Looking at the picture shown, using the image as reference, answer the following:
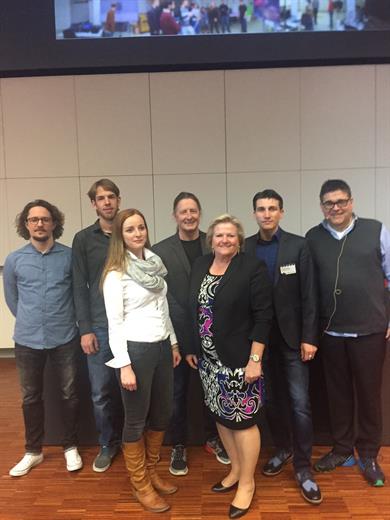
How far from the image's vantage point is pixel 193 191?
14.9 feet

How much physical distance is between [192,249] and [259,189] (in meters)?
2.23

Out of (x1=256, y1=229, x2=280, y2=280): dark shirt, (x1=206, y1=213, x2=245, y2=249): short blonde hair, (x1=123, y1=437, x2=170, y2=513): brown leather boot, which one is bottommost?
(x1=123, y1=437, x2=170, y2=513): brown leather boot

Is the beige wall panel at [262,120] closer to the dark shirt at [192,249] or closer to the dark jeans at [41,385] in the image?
the dark shirt at [192,249]

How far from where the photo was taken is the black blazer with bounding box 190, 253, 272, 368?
1.99 metres

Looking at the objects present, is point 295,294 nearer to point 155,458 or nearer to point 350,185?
point 155,458

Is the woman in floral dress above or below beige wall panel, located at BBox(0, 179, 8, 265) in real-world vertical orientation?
below

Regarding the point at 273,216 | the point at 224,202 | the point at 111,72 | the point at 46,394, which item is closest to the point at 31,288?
the point at 46,394

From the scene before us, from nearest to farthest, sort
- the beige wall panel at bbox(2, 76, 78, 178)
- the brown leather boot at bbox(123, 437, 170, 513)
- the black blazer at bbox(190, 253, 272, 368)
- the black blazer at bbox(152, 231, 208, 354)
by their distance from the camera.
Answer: the black blazer at bbox(190, 253, 272, 368) → the brown leather boot at bbox(123, 437, 170, 513) → the black blazer at bbox(152, 231, 208, 354) → the beige wall panel at bbox(2, 76, 78, 178)

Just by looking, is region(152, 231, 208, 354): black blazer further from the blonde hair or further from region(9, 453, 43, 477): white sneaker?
region(9, 453, 43, 477): white sneaker

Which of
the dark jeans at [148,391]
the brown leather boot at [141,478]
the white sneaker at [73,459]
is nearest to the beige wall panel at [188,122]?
the dark jeans at [148,391]

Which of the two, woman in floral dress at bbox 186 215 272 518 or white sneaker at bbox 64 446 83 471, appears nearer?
woman in floral dress at bbox 186 215 272 518

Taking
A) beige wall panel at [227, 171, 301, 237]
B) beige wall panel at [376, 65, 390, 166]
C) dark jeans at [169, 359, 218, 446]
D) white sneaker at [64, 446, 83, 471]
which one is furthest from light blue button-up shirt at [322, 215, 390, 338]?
beige wall panel at [376, 65, 390, 166]

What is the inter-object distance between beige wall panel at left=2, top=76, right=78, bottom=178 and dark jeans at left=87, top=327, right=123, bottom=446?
8.78 feet

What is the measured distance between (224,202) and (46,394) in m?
2.68
